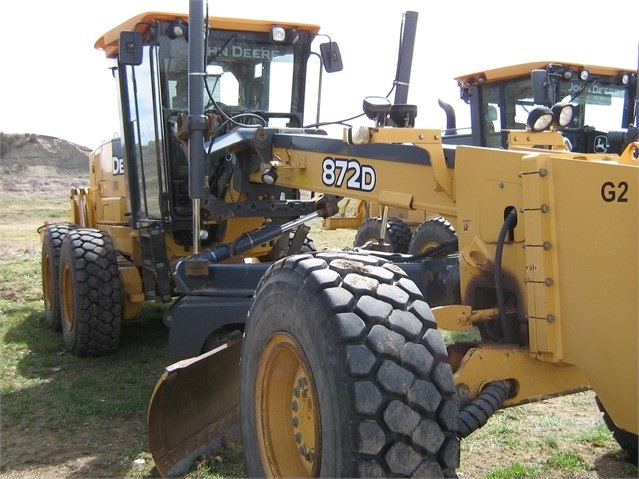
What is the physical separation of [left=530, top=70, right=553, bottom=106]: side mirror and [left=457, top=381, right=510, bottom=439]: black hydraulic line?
5.55 meters

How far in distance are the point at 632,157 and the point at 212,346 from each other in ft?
8.78

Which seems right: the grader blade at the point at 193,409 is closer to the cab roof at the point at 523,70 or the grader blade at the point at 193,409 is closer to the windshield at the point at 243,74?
the windshield at the point at 243,74

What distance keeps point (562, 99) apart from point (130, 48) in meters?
5.12

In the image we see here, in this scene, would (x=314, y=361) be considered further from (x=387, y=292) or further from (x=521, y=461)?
(x=521, y=461)

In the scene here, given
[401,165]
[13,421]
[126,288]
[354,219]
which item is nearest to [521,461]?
[401,165]

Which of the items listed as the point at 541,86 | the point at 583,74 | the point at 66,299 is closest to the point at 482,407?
the point at 66,299

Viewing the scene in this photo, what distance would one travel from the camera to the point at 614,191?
279 cm

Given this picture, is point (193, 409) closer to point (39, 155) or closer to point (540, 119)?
point (540, 119)

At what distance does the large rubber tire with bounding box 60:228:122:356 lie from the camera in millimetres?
6453

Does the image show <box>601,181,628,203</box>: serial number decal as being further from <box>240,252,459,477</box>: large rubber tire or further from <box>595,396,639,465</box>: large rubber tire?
<box>595,396,639,465</box>: large rubber tire

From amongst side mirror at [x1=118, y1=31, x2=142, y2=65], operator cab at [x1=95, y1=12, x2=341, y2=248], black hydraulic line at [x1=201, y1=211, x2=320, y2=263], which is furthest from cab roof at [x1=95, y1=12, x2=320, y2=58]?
black hydraulic line at [x1=201, y1=211, x2=320, y2=263]

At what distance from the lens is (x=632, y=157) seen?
321 cm

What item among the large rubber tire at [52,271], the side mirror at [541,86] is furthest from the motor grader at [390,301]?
the side mirror at [541,86]

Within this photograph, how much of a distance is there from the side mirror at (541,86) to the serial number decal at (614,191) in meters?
5.47
